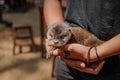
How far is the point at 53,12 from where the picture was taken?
4.24ft

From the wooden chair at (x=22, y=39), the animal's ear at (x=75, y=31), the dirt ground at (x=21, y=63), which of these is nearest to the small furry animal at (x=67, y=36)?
the animal's ear at (x=75, y=31)

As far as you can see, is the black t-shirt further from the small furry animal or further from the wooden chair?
the wooden chair

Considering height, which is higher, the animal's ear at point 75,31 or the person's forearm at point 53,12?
the person's forearm at point 53,12

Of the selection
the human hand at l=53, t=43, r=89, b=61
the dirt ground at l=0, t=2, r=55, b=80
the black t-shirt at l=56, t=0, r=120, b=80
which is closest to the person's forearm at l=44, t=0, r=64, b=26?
the black t-shirt at l=56, t=0, r=120, b=80

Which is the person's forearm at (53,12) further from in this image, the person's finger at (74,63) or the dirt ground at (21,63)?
the dirt ground at (21,63)

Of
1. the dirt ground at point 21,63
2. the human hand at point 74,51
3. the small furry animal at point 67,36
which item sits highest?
the small furry animal at point 67,36

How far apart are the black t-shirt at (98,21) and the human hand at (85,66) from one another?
0.05 m

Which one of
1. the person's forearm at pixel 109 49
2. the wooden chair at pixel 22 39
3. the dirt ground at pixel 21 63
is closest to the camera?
the person's forearm at pixel 109 49

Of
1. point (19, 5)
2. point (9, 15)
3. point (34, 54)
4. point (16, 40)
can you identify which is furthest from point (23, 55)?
point (19, 5)

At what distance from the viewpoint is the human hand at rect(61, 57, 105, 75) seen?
104cm

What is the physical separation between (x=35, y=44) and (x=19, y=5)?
62.6 inches

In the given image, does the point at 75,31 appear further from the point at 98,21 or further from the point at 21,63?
the point at 21,63

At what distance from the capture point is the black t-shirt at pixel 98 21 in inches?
40.4

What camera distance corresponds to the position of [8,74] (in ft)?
10.00
